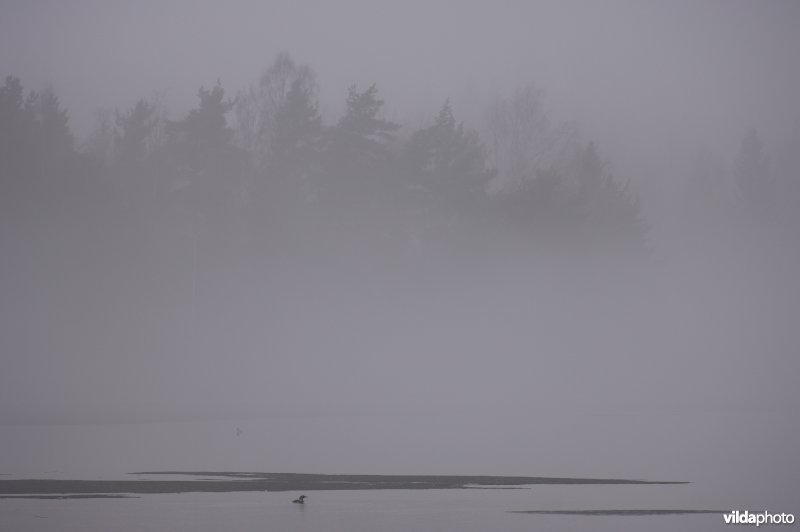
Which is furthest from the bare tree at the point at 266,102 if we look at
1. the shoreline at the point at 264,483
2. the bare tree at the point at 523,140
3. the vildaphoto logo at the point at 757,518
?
the vildaphoto logo at the point at 757,518

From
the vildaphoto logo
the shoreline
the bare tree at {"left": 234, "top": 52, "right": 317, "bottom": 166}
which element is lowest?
the vildaphoto logo

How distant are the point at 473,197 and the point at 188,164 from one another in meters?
20.2

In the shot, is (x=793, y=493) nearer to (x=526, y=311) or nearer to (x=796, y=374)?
(x=796, y=374)

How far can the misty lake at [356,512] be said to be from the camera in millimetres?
22281

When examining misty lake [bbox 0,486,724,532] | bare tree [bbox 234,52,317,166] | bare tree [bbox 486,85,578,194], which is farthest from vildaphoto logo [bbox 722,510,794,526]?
bare tree [bbox 486,85,578,194]

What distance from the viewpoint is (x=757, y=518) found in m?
23.7

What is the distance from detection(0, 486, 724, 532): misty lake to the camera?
73.1ft

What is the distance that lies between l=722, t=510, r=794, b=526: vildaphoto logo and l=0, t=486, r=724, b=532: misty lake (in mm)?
317

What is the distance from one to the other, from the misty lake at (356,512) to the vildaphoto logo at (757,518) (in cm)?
32

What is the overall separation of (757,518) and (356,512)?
27.4ft

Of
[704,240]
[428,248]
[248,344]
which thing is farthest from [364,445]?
[704,240]

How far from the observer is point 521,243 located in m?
83.3

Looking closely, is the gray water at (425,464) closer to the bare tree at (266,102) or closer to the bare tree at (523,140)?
the bare tree at (266,102)

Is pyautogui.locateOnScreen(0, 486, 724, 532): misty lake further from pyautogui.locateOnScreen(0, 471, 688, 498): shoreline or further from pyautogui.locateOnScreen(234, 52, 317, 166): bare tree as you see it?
pyautogui.locateOnScreen(234, 52, 317, 166): bare tree
